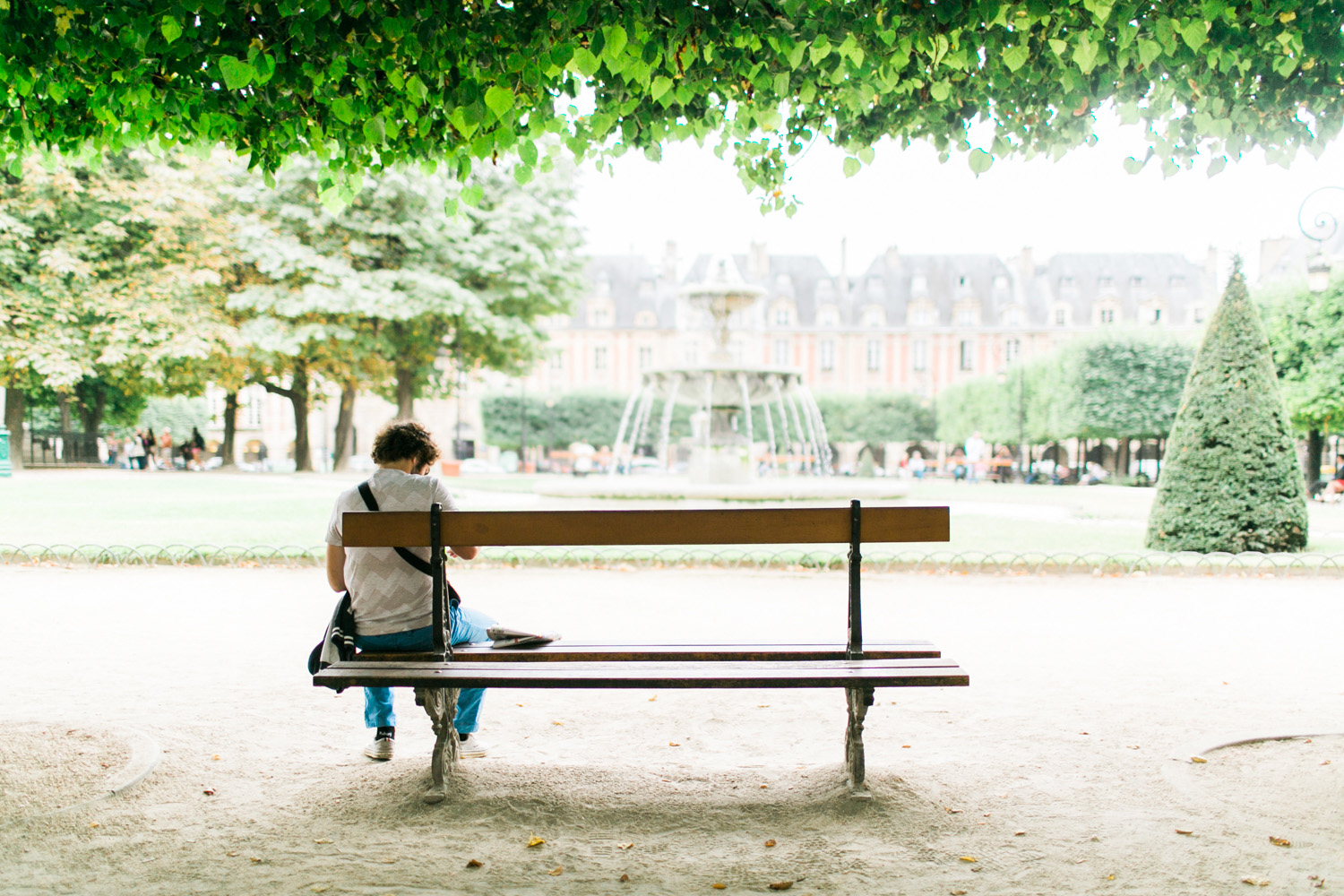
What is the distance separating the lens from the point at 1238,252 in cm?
1271

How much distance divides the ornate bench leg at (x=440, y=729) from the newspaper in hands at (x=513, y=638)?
1.19 ft

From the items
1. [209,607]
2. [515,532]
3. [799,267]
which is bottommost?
[209,607]

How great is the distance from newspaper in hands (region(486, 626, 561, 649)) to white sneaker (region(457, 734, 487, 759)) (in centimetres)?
51

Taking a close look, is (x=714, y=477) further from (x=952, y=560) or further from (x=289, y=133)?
(x=289, y=133)

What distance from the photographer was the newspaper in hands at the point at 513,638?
4.21 m

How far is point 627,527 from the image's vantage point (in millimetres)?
3881

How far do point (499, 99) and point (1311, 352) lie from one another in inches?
1272

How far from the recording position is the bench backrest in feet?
12.5

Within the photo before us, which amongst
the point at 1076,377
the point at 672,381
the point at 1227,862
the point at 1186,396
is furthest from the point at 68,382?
the point at 1076,377

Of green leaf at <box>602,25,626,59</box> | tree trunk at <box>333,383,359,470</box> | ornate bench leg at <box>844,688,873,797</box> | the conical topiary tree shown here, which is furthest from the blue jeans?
tree trunk at <box>333,383,359,470</box>

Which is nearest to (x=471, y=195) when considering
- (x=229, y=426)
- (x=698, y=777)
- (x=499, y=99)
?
(x=499, y=99)

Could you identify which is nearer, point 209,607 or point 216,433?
point 209,607

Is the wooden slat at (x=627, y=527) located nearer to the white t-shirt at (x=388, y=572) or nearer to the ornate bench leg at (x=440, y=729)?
the white t-shirt at (x=388, y=572)

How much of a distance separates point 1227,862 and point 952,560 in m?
7.33
